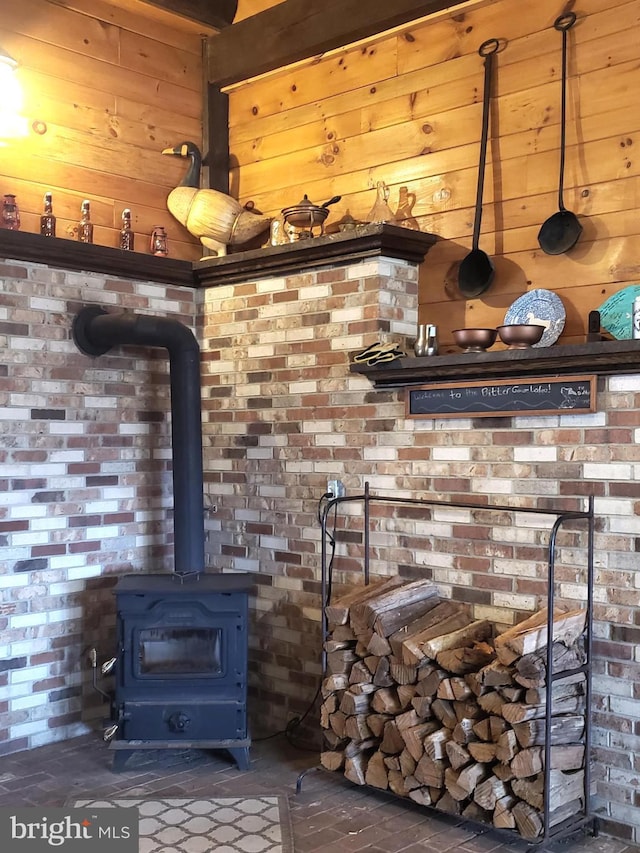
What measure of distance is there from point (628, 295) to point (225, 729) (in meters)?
2.05

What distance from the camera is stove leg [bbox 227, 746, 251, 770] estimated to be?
3.36 metres

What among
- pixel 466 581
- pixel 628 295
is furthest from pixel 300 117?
pixel 466 581

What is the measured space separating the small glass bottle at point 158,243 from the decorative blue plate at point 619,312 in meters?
1.94

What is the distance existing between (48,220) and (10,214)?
153 millimetres

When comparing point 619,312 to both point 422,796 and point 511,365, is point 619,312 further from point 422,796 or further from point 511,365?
point 422,796

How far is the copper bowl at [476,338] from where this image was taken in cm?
307

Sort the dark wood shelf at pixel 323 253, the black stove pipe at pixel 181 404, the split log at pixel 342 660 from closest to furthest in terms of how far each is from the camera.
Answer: the split log at pixel 342 660
the dark wood shelf at pixel 323 253
the black stove pipe at pixel 181 404

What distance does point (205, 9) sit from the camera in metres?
4.07

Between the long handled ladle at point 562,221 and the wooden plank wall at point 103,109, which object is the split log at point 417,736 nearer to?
the long handled ladle at point 562,221

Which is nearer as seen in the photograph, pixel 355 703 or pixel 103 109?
pixel 355 703

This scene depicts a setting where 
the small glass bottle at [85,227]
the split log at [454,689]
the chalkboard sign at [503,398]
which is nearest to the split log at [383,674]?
the split log at [454,689]

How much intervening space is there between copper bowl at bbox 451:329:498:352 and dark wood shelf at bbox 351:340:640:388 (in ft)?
0.24

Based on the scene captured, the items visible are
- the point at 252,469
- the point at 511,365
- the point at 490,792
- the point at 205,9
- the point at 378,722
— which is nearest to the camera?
the point at 490,792

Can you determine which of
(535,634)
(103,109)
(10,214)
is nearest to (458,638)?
(535,634)
